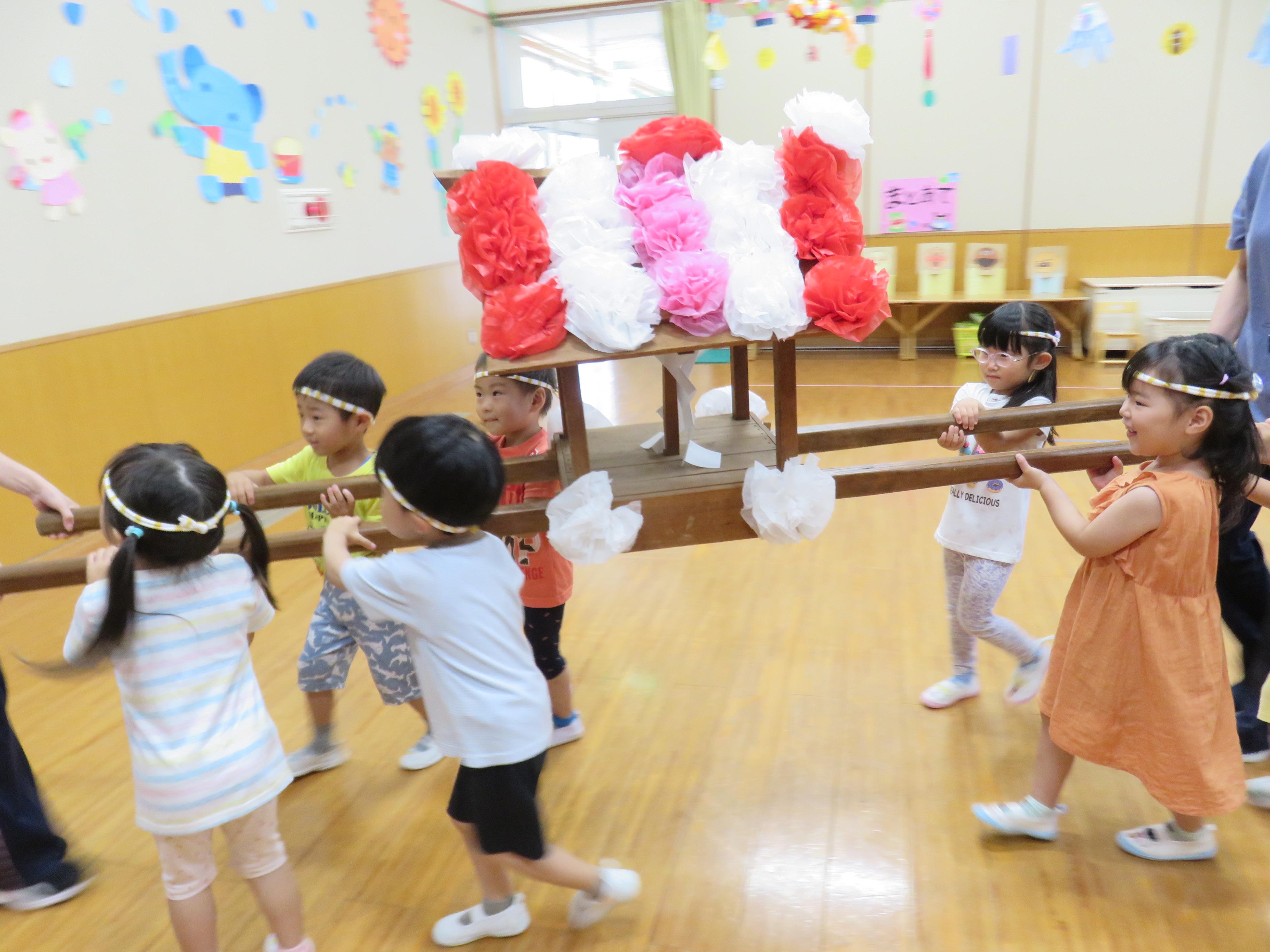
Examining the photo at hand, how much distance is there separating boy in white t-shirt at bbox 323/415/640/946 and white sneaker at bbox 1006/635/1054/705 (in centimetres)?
136

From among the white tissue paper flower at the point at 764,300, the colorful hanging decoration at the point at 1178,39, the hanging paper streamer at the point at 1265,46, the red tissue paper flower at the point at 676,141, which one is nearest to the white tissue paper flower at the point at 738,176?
the red tissue paper flower at the point at 676,141

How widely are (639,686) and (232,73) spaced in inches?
154

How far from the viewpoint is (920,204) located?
733 cm

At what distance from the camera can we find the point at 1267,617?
204 cm

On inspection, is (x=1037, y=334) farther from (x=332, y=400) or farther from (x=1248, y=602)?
(x=332, y=400)

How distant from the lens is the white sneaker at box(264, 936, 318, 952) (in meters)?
1.58

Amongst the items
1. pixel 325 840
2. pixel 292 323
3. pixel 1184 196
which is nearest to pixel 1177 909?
pixel 325 840

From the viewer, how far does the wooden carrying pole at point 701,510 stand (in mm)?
1555

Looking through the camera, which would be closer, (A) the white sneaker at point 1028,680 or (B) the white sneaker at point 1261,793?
(B) the white sneaker at point 1261,793

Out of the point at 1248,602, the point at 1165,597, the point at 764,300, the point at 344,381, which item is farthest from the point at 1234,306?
the point at 344,381

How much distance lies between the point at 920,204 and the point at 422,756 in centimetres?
662

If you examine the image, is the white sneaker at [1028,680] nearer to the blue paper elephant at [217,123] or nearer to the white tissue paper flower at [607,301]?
the white tissue paper flower at [607,301]

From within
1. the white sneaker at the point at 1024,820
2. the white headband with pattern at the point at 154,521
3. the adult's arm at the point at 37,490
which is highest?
the white headband with pattern at the point at 154,521

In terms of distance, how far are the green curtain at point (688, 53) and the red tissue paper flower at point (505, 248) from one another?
658 centimetres
